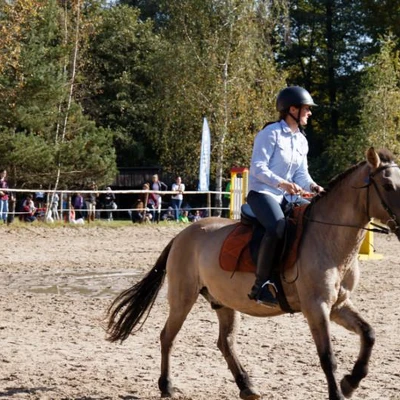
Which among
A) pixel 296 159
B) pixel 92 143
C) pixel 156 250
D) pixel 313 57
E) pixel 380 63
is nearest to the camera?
pixel 296 159

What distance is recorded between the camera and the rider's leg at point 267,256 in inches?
254

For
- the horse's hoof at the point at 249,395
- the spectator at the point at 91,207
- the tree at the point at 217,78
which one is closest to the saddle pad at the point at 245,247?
the horse's hoof at the point at 249,395

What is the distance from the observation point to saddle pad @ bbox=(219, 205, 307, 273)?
21.3ft

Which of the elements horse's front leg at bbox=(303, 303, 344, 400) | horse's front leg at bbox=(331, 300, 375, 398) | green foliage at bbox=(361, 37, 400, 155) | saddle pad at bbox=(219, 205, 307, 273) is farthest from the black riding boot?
green foliage at bbox=(361, 37, 400, 155)

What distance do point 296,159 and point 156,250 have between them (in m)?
11.8

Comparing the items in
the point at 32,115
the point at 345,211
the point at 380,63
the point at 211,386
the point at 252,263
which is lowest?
the point at 211,386

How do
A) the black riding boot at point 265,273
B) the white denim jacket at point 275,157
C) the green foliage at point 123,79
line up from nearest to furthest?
the black riding boot at point 265,273 < the white denim jacket at point 275,157 < the green foliage at point 123,79

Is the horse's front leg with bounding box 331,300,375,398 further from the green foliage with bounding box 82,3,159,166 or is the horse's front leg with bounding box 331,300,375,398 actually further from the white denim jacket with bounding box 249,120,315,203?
the green foliage with bounding box 82,3,159,166

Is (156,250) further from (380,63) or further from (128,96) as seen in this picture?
(128,96)

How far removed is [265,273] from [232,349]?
3.00ft

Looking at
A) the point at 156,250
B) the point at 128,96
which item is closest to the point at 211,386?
the point at 156,250

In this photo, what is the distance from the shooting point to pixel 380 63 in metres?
37.1

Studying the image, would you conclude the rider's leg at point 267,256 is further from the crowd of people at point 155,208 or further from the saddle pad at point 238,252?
the crowd of people at point 155,208

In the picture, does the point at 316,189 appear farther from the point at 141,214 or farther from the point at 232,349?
the point at 141,214
